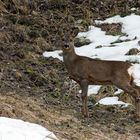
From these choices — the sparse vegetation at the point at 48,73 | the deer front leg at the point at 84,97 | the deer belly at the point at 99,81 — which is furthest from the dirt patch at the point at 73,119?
the deer belly at the point at 99,81

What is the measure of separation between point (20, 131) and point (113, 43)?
27.4ft

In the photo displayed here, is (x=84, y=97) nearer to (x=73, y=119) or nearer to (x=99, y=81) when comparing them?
(x=99, y=81)

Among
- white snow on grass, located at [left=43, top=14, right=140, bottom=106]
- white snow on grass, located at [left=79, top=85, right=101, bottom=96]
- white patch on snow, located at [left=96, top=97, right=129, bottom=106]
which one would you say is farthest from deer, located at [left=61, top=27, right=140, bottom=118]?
white snow on grass, located at [left=43, top=14, right=140, bottom=106]

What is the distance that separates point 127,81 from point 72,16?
22.7ft

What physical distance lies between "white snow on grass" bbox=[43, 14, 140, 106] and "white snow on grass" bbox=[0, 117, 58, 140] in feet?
17.1

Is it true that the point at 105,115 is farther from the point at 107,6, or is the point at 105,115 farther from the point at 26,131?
the point at 107,6

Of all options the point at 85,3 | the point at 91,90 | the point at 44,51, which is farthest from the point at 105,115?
the point at 85,3

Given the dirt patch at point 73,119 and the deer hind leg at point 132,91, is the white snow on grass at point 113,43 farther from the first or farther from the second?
the dirt patch at point 73,119

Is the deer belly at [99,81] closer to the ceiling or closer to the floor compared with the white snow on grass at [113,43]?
closer to the ceiling

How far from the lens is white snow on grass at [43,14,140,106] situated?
14831mm

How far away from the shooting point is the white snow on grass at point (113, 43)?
48.7 feet

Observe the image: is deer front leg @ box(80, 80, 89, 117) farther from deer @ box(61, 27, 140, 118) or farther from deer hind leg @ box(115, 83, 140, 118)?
deer hind leg @ box(115, 83, 140, 118)

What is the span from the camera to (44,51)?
15.3m

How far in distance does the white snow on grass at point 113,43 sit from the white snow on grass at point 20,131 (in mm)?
5222
